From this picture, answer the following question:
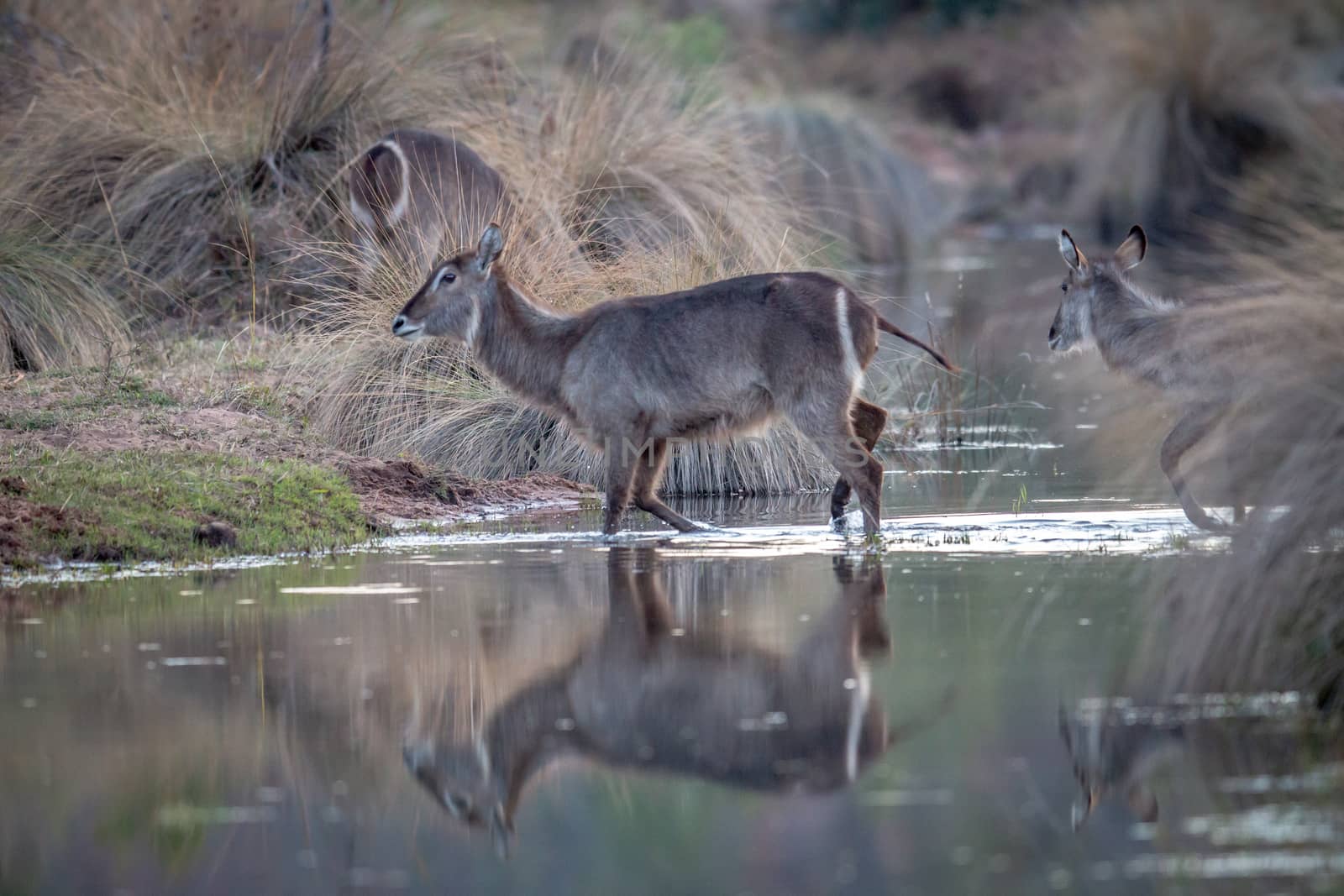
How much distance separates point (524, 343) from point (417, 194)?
11.5ft

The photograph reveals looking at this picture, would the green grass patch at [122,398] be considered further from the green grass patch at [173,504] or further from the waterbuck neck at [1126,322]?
the waterbuck neck at [1126,322]

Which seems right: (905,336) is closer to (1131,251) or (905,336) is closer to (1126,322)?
(1126,322)

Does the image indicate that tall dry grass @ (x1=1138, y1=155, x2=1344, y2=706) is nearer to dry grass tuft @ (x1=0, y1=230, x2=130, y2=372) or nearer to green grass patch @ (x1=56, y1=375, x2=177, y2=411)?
green grass patch @ (x1=56, y1=375, x2=177, y2=411)

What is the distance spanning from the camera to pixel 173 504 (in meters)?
8.44

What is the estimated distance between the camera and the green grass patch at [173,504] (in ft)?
26.1

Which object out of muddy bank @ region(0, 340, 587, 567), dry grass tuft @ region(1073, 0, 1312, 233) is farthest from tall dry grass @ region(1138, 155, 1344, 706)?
dry grass tuft @ region(1073, 0, 1312, 233)

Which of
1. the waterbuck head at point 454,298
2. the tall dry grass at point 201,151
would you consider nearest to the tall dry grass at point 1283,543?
the waterbuck head at point 454,298

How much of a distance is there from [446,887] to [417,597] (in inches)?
116

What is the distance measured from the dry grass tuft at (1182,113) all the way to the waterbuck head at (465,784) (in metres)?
22.4

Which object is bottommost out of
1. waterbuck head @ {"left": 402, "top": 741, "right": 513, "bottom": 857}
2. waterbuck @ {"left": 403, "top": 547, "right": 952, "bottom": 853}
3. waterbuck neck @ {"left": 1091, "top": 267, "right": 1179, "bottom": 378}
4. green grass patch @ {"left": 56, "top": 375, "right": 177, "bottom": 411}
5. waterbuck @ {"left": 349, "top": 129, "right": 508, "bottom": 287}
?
waterbuck head @ {"left": 402, "top": 741, "right": 513, "bottom": 857}

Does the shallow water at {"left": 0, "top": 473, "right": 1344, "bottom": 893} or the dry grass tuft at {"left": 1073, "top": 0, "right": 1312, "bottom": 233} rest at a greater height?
the dry grass tuft at {"left": 1073, "top": 0, "right": 1312, "bottom": 233}

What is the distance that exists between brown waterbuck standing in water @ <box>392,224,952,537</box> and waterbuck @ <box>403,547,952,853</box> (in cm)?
223

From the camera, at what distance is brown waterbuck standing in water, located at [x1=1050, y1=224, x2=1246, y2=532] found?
8664 millimetres

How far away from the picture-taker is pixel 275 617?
6.71 m
